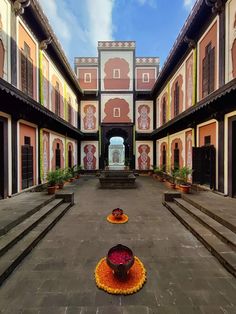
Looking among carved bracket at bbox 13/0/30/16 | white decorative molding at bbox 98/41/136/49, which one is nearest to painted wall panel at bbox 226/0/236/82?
carved bracket at bbox 13/0/30/16

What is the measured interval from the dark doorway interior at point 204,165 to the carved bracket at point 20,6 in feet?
29.0

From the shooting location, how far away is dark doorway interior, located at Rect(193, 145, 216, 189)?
7.34m

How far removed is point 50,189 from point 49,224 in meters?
2.89

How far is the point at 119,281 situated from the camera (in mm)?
2691

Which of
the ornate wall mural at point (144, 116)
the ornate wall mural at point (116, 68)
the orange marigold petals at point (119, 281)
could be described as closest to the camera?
the orange marigold petals at point (119, 281)

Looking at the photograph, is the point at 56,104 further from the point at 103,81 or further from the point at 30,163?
the point at 103,81

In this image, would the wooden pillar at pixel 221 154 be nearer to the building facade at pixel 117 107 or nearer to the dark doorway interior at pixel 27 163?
the dark doorway interior at pixel 27 163

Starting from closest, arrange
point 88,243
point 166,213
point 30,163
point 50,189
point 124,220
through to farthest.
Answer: point 88,243 → point 124,220 → point 166,213 → point 50,189 → point 30,163

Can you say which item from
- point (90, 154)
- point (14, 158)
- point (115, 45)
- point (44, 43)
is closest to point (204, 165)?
point (14, 158)

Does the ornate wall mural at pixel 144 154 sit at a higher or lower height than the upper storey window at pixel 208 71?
lower

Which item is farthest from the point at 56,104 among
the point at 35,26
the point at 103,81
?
the point at 103,81

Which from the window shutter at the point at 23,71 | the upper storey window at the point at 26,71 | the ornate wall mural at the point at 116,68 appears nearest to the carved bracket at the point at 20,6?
the upper storey window at the point at 26,71

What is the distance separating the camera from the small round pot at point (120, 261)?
8.70 feet

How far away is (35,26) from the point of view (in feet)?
25.7
